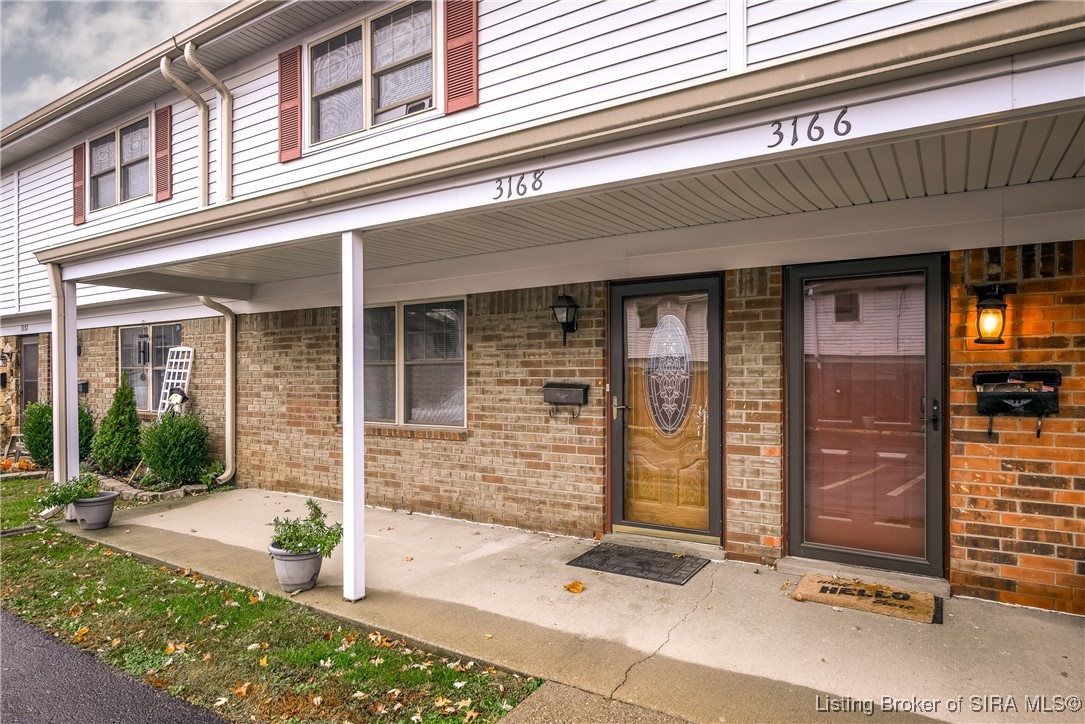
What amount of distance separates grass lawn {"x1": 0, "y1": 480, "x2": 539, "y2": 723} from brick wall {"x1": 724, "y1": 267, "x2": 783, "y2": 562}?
2350 mm

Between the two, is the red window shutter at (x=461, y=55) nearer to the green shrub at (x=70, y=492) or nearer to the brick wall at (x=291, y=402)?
the brick wall at (x=291, y=402)

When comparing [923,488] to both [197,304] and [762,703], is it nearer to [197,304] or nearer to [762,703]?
[762,703]

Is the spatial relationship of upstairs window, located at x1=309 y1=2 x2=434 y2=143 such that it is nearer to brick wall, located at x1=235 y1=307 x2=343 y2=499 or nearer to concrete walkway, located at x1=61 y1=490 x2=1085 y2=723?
brick wall, located at x1=235 y1=307 x2=343 y2=499

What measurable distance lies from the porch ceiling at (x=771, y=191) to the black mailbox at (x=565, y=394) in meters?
1.31

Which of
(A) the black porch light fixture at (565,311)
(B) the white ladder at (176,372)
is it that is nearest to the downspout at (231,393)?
(B) the white ladder at (176,372)

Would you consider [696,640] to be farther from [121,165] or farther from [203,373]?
[121,165]

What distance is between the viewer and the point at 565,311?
217 inches

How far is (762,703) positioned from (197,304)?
8.69 meters

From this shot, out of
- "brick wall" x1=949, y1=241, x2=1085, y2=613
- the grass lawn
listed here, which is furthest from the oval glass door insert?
the grass lawn

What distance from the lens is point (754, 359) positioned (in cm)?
480

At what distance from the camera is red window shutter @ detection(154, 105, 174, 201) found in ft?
24.3

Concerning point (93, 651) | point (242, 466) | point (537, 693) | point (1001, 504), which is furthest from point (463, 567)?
point (242, 466)

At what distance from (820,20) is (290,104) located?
493 centimetres

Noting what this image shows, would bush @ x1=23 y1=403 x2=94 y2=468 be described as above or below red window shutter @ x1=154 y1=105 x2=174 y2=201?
below
